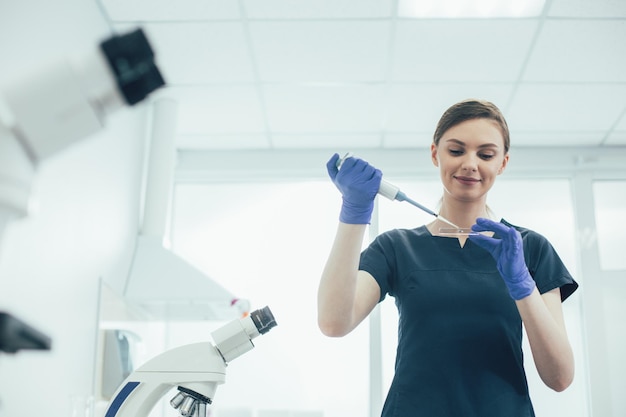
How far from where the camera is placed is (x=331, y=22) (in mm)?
2926

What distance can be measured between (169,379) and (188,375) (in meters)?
0.03

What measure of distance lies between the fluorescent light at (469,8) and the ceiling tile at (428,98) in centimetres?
51

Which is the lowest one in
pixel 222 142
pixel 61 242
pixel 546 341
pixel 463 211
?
pixel 546 341

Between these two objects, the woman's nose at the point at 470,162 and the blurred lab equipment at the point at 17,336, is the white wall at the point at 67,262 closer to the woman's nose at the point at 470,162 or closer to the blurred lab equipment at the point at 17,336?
the woman's nose at the point at 470,162

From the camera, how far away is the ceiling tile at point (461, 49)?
2.96 metres

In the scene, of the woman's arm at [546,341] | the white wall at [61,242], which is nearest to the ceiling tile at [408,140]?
the white wall at [61,242]

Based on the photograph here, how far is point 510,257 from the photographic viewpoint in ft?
3.95

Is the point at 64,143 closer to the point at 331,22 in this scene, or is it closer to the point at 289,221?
the point at 331,22

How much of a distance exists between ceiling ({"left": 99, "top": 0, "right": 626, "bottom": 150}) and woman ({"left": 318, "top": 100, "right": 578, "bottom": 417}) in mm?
1600

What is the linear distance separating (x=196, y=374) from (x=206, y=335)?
2.66 meters

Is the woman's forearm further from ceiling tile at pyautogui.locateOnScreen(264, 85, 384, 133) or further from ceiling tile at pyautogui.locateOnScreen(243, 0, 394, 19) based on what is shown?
ceiling tile at pyautogui.locateOnScreen(264, 85, 384, 133)

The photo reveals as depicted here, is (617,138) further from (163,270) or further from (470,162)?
(470,162)

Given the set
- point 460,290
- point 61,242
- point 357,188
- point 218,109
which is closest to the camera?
point 357,188

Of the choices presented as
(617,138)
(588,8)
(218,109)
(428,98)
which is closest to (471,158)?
(588,8)
